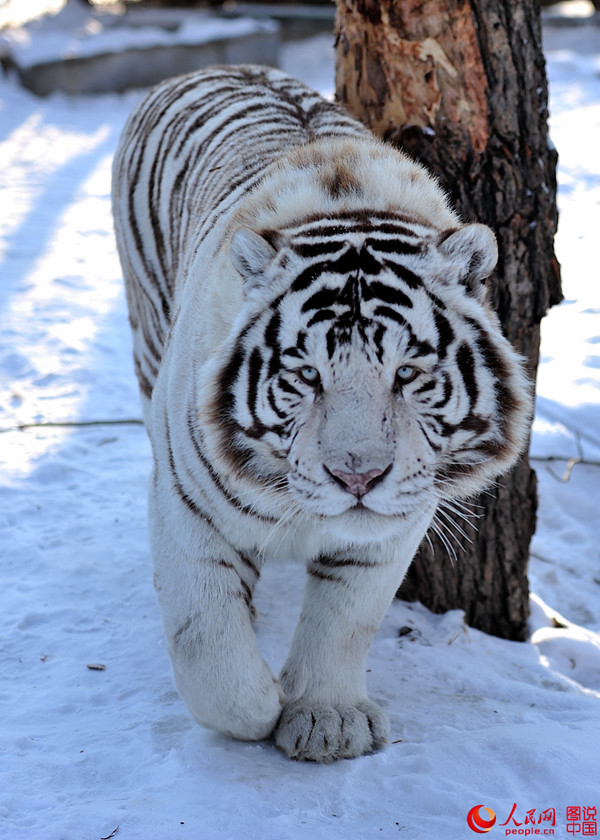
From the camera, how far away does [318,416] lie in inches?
67.6

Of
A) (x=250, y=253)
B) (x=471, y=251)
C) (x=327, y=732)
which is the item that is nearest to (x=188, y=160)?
(x=250, y=253)

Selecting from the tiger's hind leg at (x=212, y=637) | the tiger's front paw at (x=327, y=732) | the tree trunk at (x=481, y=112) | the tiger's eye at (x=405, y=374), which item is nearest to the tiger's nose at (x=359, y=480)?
the tiger's eye at (x=405, y=374)

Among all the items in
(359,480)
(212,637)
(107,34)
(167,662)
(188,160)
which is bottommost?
(167,662)

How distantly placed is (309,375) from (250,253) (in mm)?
279

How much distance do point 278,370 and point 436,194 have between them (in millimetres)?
598

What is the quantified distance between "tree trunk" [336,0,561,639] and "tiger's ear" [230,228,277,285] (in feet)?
3.29

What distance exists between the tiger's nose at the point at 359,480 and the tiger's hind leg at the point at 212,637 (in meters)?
0.42

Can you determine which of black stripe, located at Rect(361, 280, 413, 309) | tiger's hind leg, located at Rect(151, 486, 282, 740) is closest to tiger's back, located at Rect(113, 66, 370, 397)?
black stripe, located at Rect(361, 280, 413, 309)

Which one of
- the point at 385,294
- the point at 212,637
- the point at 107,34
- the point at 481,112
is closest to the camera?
the point at 385,294

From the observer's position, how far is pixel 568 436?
3.91 m

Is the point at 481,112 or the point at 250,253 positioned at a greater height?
the point at 481,112

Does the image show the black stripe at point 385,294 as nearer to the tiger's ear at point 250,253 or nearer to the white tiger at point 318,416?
the white tiger at point 318,416

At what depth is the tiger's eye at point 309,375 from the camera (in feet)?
5.69

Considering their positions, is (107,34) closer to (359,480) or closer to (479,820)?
(359,480)
